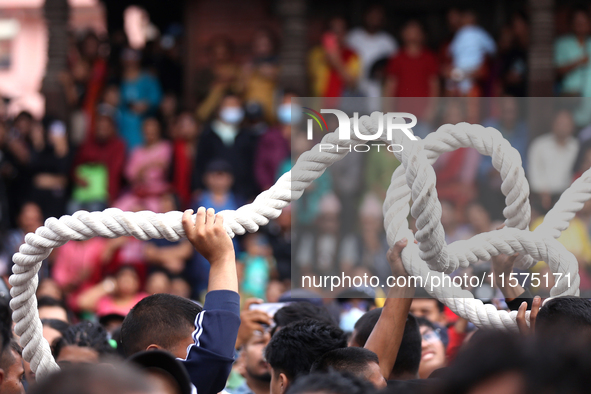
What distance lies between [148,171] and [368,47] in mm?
2972

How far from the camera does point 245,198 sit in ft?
24.1

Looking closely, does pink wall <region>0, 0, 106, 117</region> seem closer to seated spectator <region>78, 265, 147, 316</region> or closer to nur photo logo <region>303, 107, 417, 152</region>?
seated spectator <region>78, 265, 147, 316</region>

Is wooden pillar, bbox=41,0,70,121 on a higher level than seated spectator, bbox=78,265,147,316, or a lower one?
higher

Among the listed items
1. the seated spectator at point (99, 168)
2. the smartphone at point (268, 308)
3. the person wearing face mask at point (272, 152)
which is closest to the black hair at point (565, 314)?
the smartphone at point (268, 308)

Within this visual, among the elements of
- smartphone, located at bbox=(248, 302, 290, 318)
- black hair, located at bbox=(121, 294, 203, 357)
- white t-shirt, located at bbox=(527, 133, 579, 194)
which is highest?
white t-shirt, located at bbox=(527, 133, 579, 194)

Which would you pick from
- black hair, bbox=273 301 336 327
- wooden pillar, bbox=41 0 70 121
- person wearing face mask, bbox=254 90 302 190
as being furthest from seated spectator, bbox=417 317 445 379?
wooden pillar, bbox=41 0 70 121

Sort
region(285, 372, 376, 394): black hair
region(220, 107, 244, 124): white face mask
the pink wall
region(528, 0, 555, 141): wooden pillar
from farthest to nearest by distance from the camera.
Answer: the pink wall
region(220, 107, 244, 124): white face mask
region(528, 0, 555, 141): wooden pillar
region(285, 372, 376, 394): black hair

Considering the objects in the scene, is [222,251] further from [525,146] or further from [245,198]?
[245,198]

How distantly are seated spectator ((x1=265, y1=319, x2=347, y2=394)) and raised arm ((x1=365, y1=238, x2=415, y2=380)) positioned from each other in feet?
0.54

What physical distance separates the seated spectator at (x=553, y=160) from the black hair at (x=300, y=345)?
1.03m

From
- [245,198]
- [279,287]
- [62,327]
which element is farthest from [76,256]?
[62,327]

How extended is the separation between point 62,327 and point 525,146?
7.74 ft

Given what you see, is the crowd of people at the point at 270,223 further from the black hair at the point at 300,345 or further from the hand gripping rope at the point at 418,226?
the hand gripping rope at the point at 418,226

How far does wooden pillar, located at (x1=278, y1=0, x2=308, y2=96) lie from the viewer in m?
8.58
